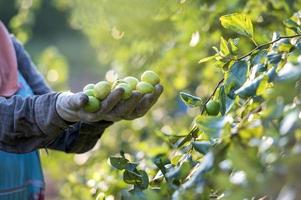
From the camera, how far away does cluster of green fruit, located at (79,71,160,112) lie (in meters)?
1.46

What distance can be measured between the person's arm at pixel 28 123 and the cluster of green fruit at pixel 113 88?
8 cm

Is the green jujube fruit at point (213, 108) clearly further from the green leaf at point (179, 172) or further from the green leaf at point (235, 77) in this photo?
the green leaf at point (179, 172)

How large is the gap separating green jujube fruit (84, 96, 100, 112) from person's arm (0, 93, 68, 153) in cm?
7

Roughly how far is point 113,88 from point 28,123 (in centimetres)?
19

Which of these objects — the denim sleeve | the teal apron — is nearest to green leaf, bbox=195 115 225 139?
the teal apron

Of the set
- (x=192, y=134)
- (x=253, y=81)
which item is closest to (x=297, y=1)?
(x=192, y=134)

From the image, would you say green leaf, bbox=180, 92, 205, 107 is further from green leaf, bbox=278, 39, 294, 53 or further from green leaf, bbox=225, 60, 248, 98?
green leaf, bbox=278, 39, 294, 53

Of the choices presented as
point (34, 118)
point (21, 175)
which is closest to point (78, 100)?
point (34, 118)

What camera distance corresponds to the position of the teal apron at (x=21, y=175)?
181 centimetres

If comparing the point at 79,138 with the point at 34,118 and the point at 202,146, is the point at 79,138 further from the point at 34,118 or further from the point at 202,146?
the point at 202,146

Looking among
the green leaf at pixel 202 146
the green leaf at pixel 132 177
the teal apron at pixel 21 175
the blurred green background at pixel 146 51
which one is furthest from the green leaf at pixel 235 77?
the teal apron at pixel 21 175

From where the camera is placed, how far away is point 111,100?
1.46 meters

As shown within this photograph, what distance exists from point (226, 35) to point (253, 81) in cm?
126

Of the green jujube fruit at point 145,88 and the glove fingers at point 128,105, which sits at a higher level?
the green jujube fruit at point 145,88
